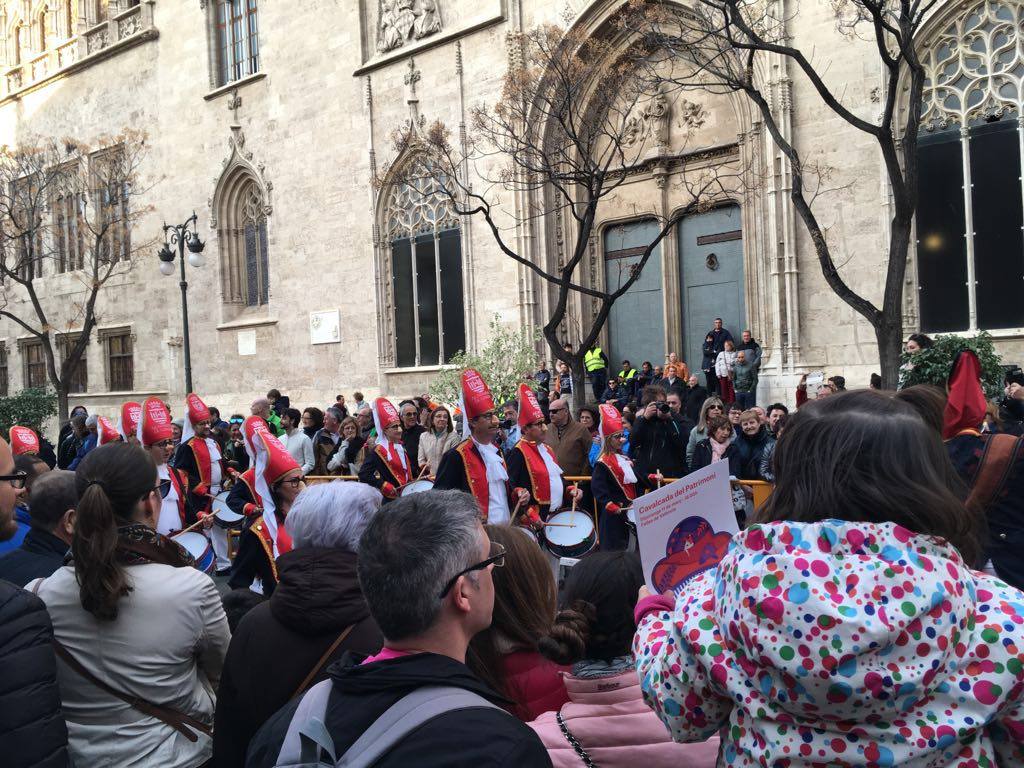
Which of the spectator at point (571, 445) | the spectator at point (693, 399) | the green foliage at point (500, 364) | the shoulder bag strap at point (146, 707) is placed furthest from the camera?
the green foliage at point (500, 364)

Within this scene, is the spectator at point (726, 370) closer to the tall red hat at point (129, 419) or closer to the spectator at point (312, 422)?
the spectator at point (312, 422)

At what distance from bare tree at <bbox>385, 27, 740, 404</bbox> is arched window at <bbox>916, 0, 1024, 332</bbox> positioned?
373 centimetres

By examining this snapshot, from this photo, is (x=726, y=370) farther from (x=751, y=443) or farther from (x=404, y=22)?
(x=404, y=22)

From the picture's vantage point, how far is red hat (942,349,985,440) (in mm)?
4625

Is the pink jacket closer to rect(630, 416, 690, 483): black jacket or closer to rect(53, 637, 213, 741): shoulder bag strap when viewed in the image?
rect(53, 637, 213, 741): shoulder bag strap

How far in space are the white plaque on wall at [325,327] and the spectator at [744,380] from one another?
11793 mm

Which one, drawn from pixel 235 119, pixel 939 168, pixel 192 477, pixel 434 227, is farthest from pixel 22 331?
pixel 939 168

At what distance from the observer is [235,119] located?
92.8 feet

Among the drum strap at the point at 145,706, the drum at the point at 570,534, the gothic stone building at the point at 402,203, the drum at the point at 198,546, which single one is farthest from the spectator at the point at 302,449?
the drum strap at the point at 145,706

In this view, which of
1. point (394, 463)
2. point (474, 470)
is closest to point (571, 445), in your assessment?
point (394, 463)

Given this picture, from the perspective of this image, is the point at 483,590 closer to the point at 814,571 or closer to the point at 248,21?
the point at 814,571

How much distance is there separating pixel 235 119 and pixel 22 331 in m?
14.7

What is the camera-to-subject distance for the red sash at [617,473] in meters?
8.57

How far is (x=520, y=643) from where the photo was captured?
2.67 m
